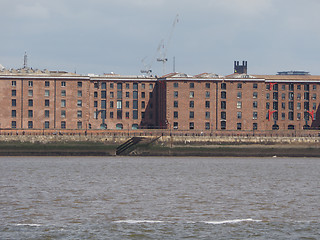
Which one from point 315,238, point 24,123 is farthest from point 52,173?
point 24,123

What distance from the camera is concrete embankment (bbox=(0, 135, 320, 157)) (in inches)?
4813

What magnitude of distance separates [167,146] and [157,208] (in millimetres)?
83548

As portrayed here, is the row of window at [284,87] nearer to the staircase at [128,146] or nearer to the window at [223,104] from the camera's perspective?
the window at [223,104]

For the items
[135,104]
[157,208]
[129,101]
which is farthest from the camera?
[135,104]

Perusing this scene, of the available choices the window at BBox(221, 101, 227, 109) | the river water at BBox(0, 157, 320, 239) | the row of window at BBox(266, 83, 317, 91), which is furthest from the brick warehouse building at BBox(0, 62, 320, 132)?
the river water at BBox(0, 157, 320, 239)

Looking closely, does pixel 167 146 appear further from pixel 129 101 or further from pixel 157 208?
pixel 157 208

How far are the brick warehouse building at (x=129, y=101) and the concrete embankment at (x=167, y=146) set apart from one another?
2302cm

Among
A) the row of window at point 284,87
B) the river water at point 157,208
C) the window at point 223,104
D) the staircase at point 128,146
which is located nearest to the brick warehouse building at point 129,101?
the window at point 223,104

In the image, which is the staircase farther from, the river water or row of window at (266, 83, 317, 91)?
the river water

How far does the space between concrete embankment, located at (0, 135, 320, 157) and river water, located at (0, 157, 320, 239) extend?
56.5 m

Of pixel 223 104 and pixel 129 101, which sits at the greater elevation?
pixel 129 101

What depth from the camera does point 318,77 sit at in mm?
169125

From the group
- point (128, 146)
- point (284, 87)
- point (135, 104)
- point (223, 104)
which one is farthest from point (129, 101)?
point (284, 87)

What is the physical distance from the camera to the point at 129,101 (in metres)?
161
